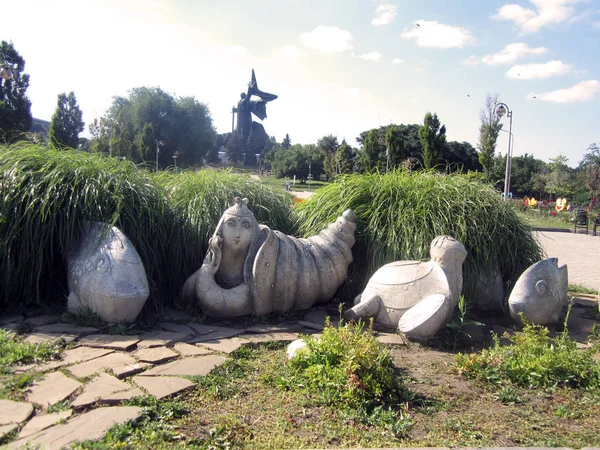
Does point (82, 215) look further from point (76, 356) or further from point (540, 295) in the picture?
point (540, 295)

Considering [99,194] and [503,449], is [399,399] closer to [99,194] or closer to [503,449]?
[503,449]

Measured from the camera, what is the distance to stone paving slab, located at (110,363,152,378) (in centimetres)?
295

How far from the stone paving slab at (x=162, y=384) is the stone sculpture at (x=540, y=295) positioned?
10.5ft

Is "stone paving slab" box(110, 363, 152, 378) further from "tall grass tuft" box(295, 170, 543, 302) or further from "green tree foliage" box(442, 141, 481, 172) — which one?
"green tree foliage" box(442, 141, 481, 172)

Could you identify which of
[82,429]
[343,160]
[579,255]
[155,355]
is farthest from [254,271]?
[343,160]

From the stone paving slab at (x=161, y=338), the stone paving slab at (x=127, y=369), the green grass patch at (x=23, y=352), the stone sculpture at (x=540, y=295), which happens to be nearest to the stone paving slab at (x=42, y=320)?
the green grass patch at (x=23, y=352)

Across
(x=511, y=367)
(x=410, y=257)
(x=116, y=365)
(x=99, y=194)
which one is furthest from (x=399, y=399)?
(x=99, y=194)

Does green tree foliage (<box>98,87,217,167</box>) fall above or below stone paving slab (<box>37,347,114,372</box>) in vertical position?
above

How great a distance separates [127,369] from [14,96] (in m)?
24.9

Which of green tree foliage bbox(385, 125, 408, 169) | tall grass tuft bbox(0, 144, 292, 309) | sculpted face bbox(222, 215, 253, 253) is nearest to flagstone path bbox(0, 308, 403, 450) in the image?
tall grass tuft bbox(0, 144, 292, 309)

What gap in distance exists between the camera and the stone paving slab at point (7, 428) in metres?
2.19

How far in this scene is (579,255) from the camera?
11.0m

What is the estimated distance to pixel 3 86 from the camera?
2247 centimetres

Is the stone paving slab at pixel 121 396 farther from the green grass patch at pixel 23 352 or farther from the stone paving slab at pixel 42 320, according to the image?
the stone paving slab at pixel 42 320
